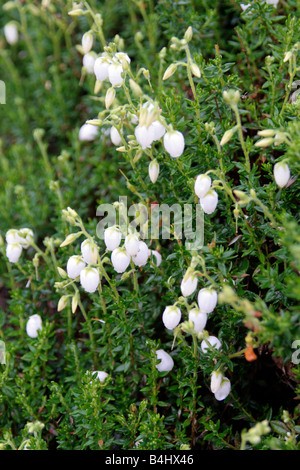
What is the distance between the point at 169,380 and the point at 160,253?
66 centimetres

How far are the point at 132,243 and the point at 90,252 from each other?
0.19 meters

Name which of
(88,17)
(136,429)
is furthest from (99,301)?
(88,17)

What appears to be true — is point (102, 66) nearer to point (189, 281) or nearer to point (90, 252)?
point (90, 252)

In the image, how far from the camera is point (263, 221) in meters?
2.41

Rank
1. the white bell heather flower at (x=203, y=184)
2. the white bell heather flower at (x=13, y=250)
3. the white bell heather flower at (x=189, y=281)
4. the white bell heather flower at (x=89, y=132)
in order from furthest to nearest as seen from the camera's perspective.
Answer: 1. the white bell heather flower at (x=89, y=132)
2. the white bell heather flower at (x=13, y=250)
3. the white bell heather flower at (x=203, y=184)
4. the white bell heather flower at (x=189, y=281)

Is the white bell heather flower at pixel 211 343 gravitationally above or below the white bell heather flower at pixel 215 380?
above

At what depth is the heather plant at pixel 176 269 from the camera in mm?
2096

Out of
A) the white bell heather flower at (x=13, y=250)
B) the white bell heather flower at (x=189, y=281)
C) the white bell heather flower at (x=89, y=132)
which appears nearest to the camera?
the white bell heather flower at (x=189, y=281)

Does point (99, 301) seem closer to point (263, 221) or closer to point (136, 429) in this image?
point (136, 429)

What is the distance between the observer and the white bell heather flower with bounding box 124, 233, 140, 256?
2.08 meters

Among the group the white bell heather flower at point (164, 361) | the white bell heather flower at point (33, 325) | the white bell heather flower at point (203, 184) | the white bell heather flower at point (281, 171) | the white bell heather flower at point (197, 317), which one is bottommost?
the white bell heather flower at point (33, 325)

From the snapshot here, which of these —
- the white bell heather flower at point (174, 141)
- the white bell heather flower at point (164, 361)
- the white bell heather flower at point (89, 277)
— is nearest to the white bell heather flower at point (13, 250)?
the white bell heather flower at point (89, 277)

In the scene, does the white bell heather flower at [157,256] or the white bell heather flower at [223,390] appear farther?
the white bell heather flower at [157,256]

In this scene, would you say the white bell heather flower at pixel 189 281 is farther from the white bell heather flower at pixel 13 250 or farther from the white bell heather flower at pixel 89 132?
the white bell heather flower at pixel 89 132
